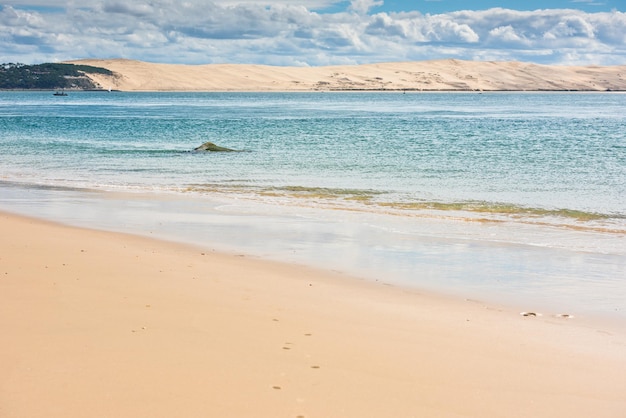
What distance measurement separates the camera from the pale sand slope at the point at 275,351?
503 cm

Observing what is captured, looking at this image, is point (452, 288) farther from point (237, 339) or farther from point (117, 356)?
point (117, 356)

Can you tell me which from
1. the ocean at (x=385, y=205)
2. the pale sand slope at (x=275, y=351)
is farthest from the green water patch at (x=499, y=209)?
the pale sand slope at (x=275, y=351)

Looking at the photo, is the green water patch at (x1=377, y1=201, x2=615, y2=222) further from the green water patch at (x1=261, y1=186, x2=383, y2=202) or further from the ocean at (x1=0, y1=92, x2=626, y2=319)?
the green water patch at (x1=261, y1=186, x2=383, y2=202)

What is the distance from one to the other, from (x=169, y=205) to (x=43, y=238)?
18.8 ft

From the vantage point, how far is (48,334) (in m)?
6.20

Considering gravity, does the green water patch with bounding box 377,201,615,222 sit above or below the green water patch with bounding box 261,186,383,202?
above

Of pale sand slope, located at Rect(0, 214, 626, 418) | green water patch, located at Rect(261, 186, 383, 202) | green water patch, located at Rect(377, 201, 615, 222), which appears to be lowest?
green water patch, located at Rect(261, 186, 383, 202)

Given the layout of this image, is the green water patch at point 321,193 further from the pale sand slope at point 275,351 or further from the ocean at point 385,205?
the pale sand slope at point 275,351

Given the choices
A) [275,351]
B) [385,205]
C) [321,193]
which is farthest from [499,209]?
[275,351]

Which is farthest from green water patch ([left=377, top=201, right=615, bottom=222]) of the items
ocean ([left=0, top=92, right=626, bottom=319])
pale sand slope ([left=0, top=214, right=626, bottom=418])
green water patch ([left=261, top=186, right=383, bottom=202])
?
pale sand slope ([left=0, top=214, right=626, bottom=418])

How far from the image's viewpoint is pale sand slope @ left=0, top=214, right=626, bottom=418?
198 inches

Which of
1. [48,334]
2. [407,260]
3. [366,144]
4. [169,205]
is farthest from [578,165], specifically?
[48,334]

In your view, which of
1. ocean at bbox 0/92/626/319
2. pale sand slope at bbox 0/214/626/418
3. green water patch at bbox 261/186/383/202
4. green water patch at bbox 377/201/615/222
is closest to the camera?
pale sand slope at bbox 0/214/626/418

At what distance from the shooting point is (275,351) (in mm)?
6043
